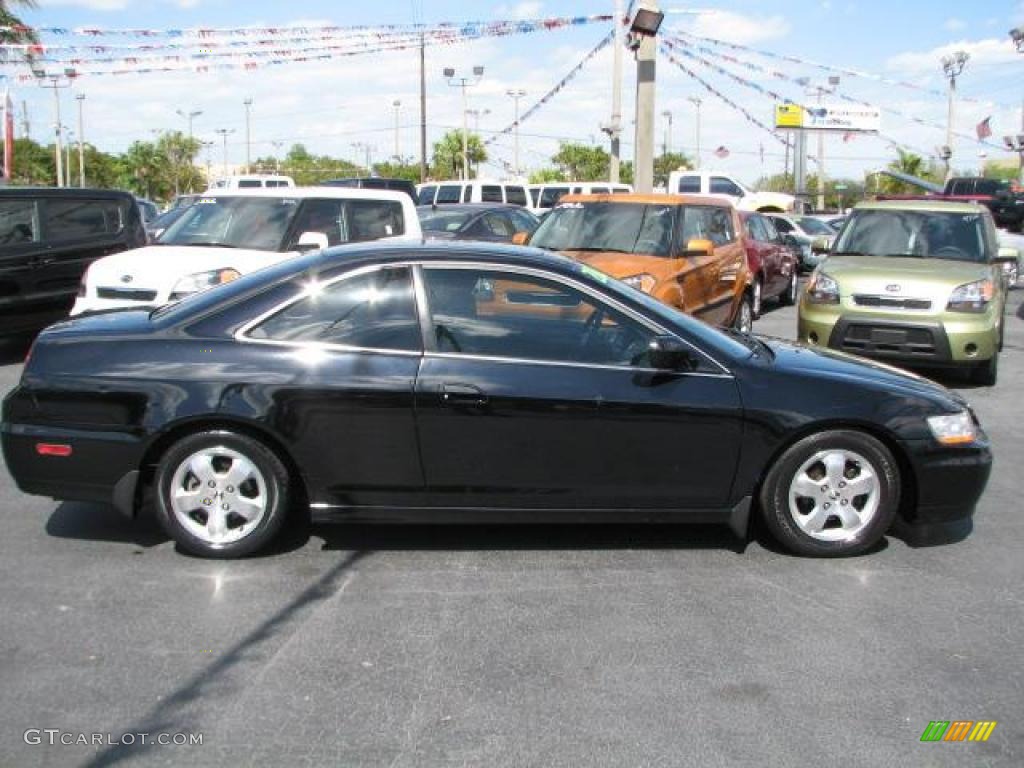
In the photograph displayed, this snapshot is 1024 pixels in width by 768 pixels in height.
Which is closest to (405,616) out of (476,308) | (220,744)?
(220,744)

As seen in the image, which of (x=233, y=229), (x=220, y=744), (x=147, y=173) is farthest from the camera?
(x=147, y=173)

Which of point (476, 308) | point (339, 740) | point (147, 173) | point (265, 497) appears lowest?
point (339, 740)

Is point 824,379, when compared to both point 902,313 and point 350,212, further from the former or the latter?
point 350,212

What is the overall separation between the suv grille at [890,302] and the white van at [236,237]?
423 cm

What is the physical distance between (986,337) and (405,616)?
23.1 ft

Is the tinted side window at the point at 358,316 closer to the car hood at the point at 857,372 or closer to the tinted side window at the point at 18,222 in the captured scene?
the car hood at the point at 857,372

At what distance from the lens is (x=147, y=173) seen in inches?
2977

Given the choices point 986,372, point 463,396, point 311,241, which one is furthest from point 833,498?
point 311,241

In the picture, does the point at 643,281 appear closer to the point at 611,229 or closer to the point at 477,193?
the point at 611,229

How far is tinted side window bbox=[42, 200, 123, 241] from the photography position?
10.9m

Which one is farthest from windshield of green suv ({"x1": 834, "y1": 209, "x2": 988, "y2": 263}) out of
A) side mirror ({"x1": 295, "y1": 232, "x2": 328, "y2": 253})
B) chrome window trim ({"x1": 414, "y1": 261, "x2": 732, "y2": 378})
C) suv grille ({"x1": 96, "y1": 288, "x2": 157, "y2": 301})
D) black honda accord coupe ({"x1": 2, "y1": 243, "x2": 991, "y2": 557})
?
suv grille ({"x1": 96, "y1": 288, "x2": 157, "y2": 301})

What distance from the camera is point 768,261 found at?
15.3m

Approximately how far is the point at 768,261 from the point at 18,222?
33.5 feet

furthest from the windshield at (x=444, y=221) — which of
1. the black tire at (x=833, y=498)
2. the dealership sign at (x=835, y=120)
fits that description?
the dealership sign at (x=835, y=120)
